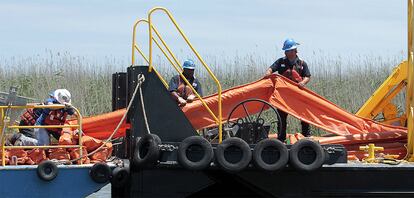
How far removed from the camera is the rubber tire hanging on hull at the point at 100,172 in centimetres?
855

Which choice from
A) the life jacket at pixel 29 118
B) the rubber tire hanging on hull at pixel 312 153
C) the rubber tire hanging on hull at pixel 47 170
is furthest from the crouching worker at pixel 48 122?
the rubber tire hanging on hull at pixel 312 153

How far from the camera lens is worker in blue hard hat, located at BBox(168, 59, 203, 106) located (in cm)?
905

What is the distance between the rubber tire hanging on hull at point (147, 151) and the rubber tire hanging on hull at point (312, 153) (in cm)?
123

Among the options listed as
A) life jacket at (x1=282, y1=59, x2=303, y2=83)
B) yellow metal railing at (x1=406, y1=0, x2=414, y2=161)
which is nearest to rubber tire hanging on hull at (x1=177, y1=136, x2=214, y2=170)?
yellow metal railing at (x1=406, y1=0, x2=414, y2=161)

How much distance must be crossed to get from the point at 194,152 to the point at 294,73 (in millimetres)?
2226

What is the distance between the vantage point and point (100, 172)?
8570mm

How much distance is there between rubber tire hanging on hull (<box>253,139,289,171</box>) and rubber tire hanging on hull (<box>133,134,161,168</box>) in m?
0.91

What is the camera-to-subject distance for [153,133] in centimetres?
833

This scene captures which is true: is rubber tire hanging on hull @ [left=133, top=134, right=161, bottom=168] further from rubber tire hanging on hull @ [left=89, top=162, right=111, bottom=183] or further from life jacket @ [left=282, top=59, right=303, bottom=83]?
life jacket @ [left=282, top=59, right=303, bottom=83]

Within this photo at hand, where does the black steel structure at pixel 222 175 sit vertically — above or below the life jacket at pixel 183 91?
below

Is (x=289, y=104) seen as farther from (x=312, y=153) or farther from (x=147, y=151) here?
(x=147, y=151)

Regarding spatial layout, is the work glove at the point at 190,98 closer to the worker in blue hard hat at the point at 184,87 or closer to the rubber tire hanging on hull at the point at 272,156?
the worker in blue hard hat at the point at 184,87

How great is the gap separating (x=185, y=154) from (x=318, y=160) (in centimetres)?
121

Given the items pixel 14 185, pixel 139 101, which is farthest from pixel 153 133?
pixel 14 185
